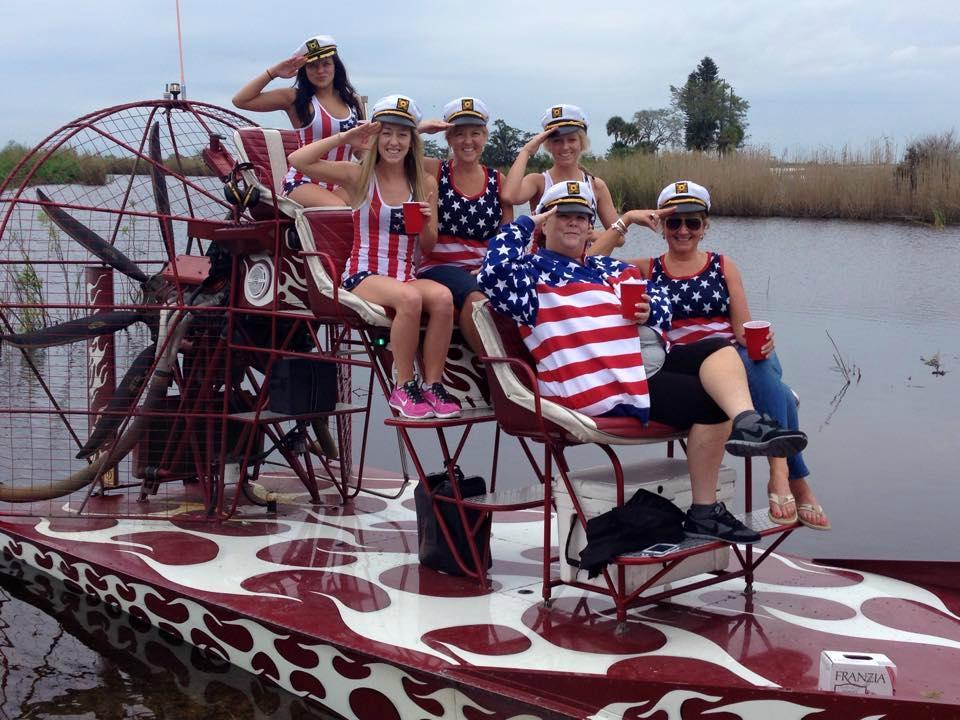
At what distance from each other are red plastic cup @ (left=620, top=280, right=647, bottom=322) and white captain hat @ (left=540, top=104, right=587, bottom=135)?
1493 mm

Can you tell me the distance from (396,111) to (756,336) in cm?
225

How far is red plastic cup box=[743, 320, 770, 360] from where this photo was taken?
533 cm

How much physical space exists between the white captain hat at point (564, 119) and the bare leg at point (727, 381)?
1808 millimetres

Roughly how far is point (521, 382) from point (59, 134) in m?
4.27

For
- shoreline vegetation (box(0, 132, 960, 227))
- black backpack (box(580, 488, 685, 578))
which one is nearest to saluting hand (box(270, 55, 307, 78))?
black backpack (box(580, 488, 685, 578))

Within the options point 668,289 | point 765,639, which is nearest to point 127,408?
point 668,289

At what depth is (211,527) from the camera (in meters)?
7.48

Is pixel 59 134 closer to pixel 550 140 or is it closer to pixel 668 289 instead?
pixel 550 140

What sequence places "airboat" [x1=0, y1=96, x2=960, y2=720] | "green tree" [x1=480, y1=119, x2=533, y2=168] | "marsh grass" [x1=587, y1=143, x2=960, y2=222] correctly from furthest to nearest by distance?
"marsh grass" [x1=587, y1=143, x2=960, y2=222]
"green tree" [x1=480, y1=119, x2=533, y2=168]
"airboat" [x1=0, y1=96, x2=960, y2=720]

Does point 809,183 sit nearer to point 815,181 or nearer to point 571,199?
point 815,181

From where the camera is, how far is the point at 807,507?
551 centimetres

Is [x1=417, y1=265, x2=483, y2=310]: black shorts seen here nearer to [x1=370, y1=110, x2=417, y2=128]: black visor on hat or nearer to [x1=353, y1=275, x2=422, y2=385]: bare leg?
[x1=353, y1=275, x2=422, y2=385]: bare leg

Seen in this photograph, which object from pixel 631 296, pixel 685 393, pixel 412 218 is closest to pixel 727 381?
pixel 685 393

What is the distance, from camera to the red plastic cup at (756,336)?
5.33 meters
